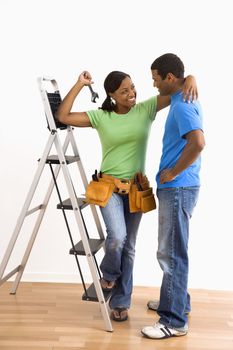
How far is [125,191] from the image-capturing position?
10.4 feet

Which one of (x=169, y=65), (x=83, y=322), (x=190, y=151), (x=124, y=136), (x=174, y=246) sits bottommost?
(x=83, y=322)

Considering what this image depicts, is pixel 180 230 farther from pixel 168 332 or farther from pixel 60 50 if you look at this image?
pixel 60 50

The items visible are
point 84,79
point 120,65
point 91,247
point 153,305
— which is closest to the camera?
point 84,79

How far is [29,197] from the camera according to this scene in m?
3.44

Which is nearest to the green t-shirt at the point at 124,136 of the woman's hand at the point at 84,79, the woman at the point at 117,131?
the woman at the point at 117,131

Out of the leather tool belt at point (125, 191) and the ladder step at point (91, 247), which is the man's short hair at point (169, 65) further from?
the ladder step at point (91, 247)

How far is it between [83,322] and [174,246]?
789mm

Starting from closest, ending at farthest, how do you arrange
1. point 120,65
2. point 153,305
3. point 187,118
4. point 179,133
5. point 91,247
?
point 187,118 < point 179,133 < point 91,247 < point 153,305 < point 120,65

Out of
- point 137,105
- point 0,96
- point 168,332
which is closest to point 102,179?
point 137,105

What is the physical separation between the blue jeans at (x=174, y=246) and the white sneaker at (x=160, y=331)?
0.03 metres

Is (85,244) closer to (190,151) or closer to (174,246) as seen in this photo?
(174,246)

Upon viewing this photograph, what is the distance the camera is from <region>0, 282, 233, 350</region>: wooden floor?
3.03 m

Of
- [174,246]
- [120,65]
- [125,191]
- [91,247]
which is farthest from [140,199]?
[120,65]

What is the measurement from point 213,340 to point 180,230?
27.4 inches
